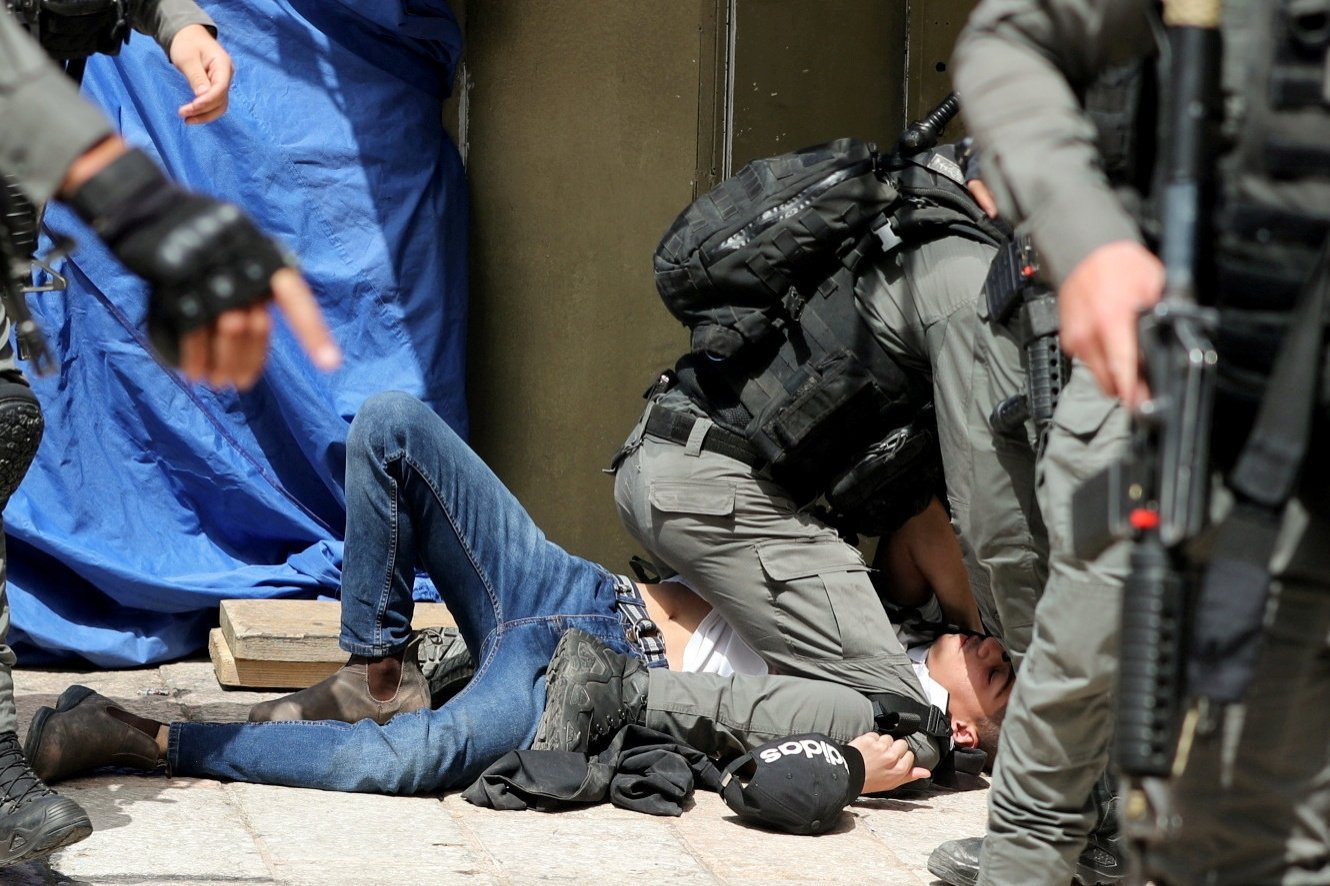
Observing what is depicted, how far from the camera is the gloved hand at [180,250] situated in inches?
66.7

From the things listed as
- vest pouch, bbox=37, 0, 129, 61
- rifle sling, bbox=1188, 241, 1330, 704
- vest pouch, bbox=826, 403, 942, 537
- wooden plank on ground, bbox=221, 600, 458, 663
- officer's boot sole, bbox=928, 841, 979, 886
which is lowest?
officer's boot sole, bbox=928, 841, 979, 886

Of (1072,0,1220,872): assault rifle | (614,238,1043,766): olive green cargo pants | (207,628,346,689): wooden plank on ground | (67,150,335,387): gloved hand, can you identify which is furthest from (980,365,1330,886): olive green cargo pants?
(207,628,346,689): wooden plank on ground

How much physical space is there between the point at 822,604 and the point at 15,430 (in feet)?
5.68

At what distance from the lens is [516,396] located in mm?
5051

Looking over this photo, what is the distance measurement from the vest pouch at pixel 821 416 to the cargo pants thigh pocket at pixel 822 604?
20 centimetres

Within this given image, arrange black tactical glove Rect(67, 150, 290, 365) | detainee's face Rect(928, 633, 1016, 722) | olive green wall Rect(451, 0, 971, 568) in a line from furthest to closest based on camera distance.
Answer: olive green wall Rect(451, 0, 971, 568)
detainee's face Rect(928, 633, 1016, 722)
black tactical glove Rect(67, 150, 290, 365)

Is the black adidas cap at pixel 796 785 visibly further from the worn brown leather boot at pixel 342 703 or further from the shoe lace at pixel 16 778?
the shoe lace at pixel 16 778

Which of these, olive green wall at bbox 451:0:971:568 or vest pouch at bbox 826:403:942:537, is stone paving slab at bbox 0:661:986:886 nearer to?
vest pouch at bbox 826:403:942:537

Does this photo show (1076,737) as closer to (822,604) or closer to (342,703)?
(822,604)

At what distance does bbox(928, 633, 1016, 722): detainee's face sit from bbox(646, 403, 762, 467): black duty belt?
61cm

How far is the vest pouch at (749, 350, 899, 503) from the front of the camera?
371 centimetres

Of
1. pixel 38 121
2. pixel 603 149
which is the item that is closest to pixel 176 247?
pixel 38 121

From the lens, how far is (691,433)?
3832mm

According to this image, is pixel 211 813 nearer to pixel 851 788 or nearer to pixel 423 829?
pixel 423 829
